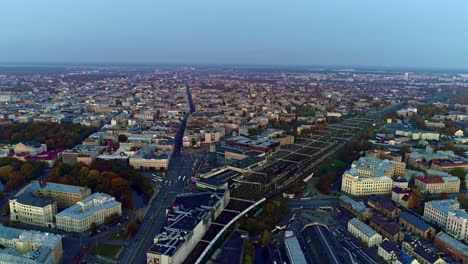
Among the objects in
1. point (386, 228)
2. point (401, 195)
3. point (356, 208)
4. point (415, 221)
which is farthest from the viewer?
point (401, 195)

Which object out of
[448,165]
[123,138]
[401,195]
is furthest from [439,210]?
[123,138]

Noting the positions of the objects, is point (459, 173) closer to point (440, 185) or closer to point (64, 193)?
point (440, 185)

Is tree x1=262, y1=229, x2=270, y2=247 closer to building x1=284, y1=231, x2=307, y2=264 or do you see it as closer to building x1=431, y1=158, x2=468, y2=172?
building x1=284, y1=231, x2=307, y2=264

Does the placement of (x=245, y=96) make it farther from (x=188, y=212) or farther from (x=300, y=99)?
(x=188, y=212)

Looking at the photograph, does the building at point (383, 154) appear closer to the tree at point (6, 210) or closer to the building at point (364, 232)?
the building at point (364, 232)

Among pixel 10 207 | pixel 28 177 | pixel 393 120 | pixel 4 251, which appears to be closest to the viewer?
pixel 4 251

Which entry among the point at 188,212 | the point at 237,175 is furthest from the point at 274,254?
the point at 237,175

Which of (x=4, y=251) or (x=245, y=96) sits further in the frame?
(x=245, y=96)
